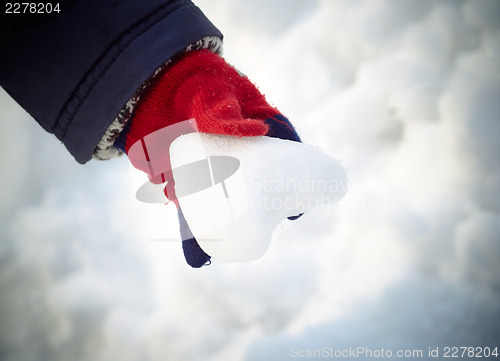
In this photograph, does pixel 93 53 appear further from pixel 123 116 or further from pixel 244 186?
pixel 244 186

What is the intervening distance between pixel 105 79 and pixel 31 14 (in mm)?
113

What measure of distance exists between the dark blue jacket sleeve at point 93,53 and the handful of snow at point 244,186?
0.10m

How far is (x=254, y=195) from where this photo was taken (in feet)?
0.87

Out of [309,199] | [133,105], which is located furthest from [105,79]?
[309,199]

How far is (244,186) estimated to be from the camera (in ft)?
0.88

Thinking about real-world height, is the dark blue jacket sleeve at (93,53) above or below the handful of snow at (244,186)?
above

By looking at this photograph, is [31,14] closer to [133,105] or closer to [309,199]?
[133,105]

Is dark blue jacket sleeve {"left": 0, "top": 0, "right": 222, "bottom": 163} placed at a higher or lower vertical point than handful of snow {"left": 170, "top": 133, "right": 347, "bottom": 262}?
higher

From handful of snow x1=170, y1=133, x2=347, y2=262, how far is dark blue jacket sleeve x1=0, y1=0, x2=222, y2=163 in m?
0.10

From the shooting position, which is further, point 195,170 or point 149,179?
point 149,179

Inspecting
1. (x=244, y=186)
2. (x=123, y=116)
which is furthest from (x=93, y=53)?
(x=244, y=186)

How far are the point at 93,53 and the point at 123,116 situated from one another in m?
0.08

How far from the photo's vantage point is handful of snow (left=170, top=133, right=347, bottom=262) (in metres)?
0.26

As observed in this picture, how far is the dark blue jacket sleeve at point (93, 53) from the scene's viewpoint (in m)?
0.31
